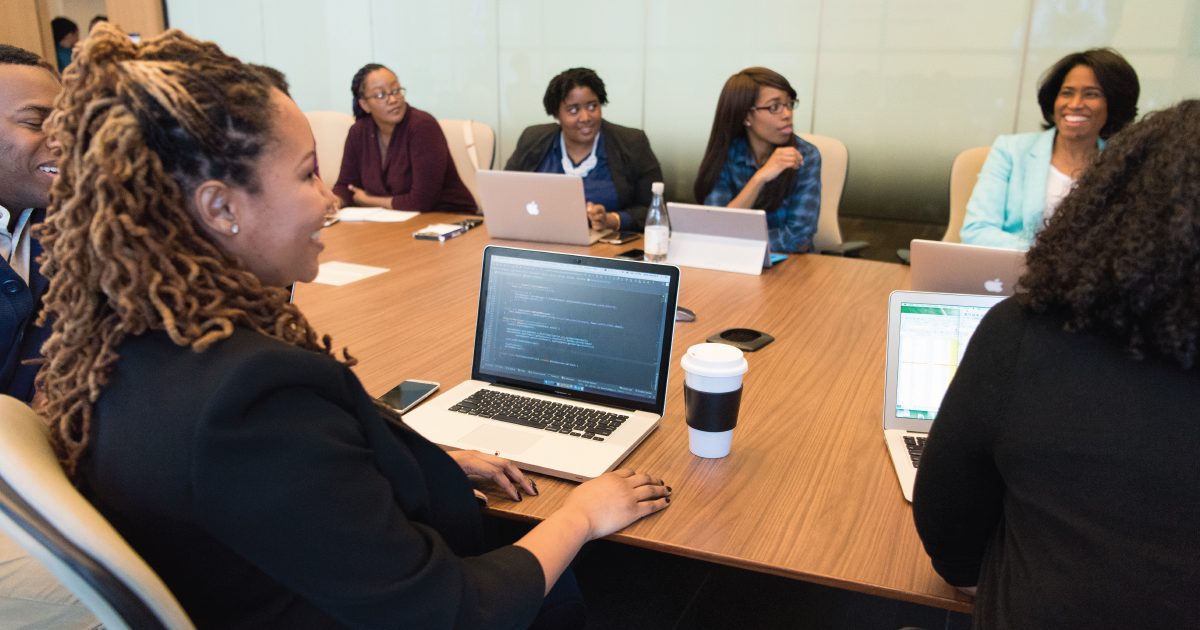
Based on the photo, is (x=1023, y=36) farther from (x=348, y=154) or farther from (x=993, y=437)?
(x=993, y=437)

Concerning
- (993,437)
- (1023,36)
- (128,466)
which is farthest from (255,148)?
(1023,36)

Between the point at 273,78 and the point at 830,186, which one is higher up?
the point at 273,78

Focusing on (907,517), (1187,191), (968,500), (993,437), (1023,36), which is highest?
(1023,36)

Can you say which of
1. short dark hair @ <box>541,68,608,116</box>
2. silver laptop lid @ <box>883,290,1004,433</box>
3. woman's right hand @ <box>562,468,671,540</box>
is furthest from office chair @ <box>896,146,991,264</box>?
woman's right hand @ <box>562,468,671,540</box>

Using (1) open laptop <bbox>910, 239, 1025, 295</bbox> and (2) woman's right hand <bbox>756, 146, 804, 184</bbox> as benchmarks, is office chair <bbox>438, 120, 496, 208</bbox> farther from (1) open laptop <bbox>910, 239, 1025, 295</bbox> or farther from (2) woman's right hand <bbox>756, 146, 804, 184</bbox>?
(1) open laptop <bbox>910, 239, 1025, 295</bbox>

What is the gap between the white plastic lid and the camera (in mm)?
1188

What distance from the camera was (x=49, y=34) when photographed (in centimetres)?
552

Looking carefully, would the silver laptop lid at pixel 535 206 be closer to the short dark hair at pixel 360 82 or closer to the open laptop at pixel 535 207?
the open laptop at pixel 535 207

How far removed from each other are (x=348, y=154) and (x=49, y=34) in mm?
3396

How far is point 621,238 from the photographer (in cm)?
299

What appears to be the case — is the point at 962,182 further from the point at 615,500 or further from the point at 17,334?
the point at 17,334

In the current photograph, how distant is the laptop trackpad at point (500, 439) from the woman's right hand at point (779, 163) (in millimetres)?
1820

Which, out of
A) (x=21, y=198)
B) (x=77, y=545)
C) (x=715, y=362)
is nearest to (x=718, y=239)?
(x=715, y=362)

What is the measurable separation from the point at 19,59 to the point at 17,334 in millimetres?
528
